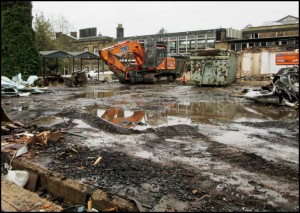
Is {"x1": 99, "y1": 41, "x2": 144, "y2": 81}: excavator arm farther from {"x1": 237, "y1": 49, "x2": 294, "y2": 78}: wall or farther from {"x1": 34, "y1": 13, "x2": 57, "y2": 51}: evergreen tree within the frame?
{"x1": 34, "y1": 13, "x2": 57, "y2": 51}: evergreen tree

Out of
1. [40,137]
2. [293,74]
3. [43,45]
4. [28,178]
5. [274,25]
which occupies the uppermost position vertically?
[274,25]

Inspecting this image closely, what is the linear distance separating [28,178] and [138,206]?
1859mm

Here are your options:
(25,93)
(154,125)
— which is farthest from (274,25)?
(154,125)

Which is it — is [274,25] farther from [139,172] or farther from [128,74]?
[139,172]

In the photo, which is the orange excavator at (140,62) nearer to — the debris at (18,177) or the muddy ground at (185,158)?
the muddy ground at (185,158)

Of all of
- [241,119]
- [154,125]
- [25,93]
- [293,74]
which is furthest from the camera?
[25,93]

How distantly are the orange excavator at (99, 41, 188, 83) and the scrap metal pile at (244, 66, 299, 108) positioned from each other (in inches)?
471

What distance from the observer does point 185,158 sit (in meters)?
4.59

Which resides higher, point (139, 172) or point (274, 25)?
point (274, 25)

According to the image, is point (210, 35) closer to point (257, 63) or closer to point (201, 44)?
point (201, 44)

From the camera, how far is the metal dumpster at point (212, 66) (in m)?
17.0

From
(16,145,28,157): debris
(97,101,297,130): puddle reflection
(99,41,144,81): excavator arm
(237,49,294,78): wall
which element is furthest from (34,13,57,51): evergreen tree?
(16,145,28,157): debris

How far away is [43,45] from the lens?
29297 millimetres

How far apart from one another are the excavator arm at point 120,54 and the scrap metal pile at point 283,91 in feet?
39.0
